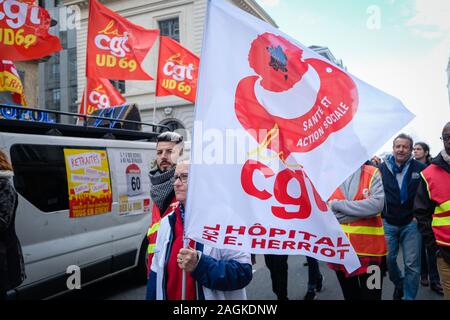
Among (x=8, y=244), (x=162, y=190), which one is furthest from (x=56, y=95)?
(x=162, y=190)

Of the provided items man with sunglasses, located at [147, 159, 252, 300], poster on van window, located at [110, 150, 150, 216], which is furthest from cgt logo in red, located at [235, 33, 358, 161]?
poster on van window, located at [110, 150, 150, 216]

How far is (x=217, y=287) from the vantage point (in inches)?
74.1

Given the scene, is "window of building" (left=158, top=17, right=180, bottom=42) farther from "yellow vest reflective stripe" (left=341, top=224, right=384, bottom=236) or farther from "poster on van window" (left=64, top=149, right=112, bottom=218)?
"yellow vest reflective stripe" (left=341, top=224, right=384, bottom=236)

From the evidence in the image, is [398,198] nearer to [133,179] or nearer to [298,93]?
[298,93]

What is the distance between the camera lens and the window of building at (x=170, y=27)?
21953 millimetres

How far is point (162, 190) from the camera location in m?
3.01

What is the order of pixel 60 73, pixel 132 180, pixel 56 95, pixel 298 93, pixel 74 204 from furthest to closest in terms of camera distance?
pixel 56 95, pixel 60 73, pixel 132 180, pixel 74 204, pixel 298 93

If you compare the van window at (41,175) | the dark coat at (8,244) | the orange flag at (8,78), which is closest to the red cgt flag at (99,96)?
the orange flag at (8,78)

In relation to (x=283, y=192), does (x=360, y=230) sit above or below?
below

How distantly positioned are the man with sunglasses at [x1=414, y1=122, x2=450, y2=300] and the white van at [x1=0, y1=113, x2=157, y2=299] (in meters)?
→ 3.60

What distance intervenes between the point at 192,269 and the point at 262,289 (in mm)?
3567

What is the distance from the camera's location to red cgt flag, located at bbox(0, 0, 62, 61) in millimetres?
5067

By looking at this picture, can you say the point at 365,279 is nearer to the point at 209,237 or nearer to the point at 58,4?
the point at 209,237

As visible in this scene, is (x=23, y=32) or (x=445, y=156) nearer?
(x=445, y=156)
